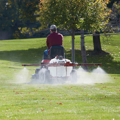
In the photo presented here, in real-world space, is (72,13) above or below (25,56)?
below

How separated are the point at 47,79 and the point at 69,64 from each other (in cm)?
144

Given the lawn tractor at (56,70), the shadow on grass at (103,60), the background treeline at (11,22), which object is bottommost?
the lawn tractor at (56,70)

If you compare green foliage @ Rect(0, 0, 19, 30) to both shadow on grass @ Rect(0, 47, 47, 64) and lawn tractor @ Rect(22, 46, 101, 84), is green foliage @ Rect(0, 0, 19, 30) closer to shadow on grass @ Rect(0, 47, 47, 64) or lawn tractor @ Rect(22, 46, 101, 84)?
shadow on grass @ Rect(0, 47, 47, 64)

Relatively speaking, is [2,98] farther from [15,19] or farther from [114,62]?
[15,19]

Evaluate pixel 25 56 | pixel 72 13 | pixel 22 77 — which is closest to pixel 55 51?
pixel 22 77

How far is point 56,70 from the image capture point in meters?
11.5

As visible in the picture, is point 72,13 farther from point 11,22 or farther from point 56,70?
point 11,22

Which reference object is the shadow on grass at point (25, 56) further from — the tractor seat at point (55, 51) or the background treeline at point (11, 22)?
the tractor seat at point (55, 51)

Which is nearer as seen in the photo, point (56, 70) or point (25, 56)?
point (56, 70)

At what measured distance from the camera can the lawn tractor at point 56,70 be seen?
11.4 metres

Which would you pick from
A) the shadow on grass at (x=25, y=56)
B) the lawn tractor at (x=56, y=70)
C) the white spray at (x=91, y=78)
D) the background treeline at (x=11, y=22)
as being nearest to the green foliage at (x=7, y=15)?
the background treeline at (x=11, y=22)

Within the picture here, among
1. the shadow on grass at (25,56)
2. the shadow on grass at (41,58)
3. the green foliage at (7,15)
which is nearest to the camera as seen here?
the shadow on grass at (41,58)

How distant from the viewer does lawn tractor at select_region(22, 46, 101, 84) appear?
11.4m

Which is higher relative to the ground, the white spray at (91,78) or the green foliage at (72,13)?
the green foliage at (72,13)
